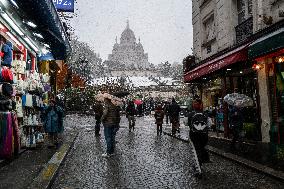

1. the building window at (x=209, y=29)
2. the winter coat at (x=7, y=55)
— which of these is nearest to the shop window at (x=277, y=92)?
the building window at (x=209, y=29)

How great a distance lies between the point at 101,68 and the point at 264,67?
4888 inches

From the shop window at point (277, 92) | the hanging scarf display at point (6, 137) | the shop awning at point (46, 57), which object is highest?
the shop awning at point (46, 57)

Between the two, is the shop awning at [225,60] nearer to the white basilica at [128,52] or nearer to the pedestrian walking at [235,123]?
the pedestrian walking at [235,123]

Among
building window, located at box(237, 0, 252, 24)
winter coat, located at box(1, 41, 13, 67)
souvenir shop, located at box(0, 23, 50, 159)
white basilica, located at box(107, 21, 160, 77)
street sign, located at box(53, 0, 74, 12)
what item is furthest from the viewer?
white basilica, located at box(107, 21, 160, 77)

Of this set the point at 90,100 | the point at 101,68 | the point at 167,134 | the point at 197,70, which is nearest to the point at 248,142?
the point at 197,70

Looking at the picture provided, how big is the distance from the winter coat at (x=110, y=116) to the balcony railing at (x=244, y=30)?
628 cm

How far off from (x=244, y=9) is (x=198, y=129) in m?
8.79

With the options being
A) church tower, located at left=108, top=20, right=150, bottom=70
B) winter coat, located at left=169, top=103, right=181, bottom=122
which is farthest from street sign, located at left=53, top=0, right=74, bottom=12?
church tower, located at left=108, top=20, right=150, bottom=70

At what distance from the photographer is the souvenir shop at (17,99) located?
30.6 ft

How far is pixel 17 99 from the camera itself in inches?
471

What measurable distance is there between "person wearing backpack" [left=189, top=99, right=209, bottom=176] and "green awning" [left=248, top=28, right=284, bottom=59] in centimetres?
251

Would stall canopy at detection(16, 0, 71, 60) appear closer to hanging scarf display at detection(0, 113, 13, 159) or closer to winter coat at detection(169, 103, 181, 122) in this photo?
hanging scarf display at detection(0, 113, 13, 159)

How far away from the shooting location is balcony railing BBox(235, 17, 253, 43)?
46.3ft

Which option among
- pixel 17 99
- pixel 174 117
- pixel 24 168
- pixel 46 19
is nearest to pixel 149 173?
pixel 24 168
